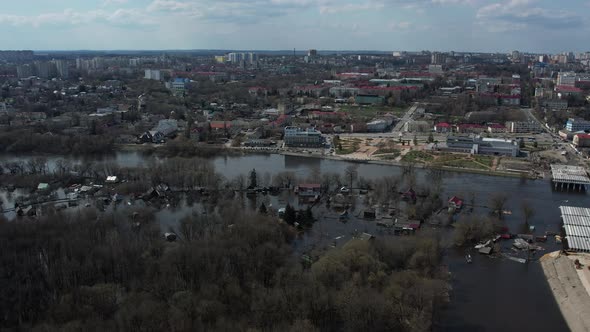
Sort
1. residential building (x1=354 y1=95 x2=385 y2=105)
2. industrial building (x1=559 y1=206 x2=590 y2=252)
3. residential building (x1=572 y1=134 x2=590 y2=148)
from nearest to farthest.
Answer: industrial building (x1=559 y1=206 x2=590 y2=252) < residential building (x1=572 y1=134 x2=590 y2=148) < residential building (x1=354 y1=95 x2=385 y2=105)

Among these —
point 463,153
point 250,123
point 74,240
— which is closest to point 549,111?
point 463,153

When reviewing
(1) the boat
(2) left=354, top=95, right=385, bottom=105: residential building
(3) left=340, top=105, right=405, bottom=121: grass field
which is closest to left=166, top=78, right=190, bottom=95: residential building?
(3) left=340, top=105, right=405, bottom=121: grass field

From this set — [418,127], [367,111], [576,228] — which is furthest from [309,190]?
[367,111]

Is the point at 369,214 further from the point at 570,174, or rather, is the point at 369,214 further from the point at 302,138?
the point at 302,138

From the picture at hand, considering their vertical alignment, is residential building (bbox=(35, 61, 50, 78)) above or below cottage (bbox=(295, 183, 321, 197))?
above

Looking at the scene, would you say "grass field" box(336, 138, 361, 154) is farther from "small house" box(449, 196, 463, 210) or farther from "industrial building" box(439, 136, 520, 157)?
"small house" box(449, 196, 463, 210)

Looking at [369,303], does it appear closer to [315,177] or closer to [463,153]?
[315,177]

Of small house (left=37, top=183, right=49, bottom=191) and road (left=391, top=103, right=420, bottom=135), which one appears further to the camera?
road (left=391, top=103, right=420, bottom=135)

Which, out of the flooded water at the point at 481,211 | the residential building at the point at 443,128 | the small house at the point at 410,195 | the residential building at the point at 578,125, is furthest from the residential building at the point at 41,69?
the residential building at the point at 578,125
